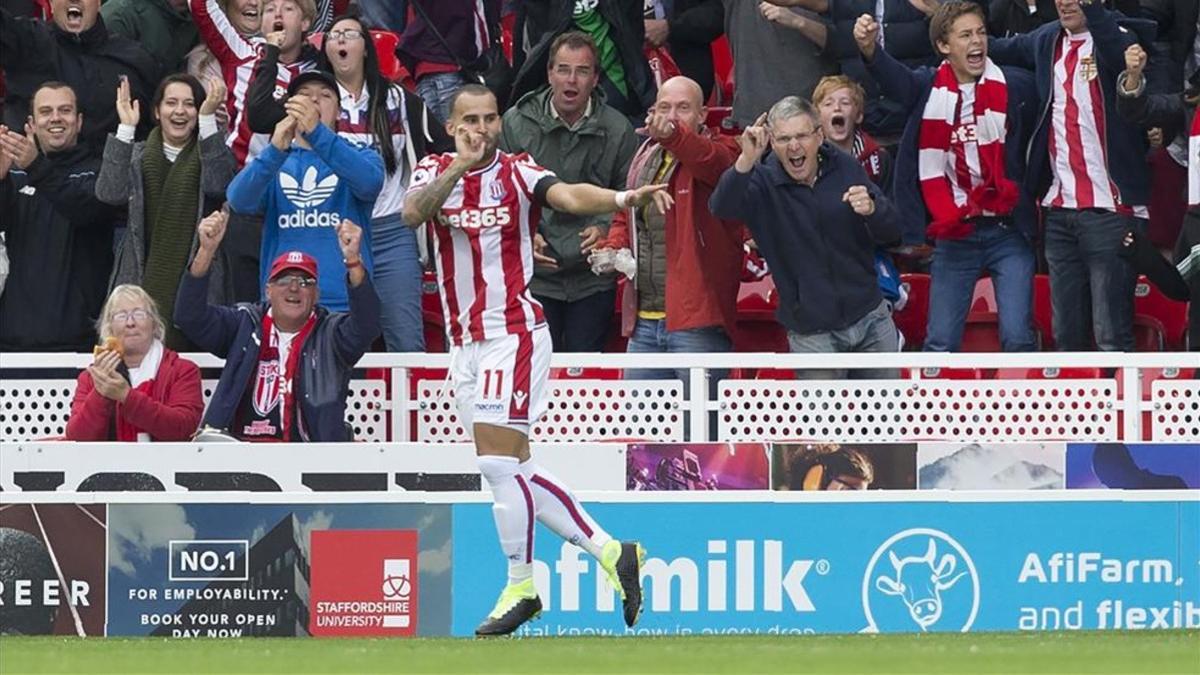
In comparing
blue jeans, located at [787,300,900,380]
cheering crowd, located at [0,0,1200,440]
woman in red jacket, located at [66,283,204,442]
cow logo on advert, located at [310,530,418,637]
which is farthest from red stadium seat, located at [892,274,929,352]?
woman in red jacket, located at [66,283,204,442]

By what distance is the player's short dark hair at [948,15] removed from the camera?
10.8 metres

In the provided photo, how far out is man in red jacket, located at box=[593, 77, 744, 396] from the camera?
411 inches

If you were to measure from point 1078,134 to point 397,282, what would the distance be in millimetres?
3427

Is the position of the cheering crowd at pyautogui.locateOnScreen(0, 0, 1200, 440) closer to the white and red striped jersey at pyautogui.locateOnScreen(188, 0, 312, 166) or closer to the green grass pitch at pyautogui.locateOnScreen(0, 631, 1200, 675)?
the white and red striped jersey at pyautogui.locateOnScreen(188, 0, 312, 166)

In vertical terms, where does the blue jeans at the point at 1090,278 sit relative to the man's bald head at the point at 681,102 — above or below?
below

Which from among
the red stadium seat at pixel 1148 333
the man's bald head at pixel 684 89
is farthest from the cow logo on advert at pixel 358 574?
the red stadium seat at pixel 1148 333

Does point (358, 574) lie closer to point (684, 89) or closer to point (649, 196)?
point (649, 196)

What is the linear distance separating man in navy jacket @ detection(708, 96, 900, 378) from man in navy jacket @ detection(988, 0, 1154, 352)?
1072mm

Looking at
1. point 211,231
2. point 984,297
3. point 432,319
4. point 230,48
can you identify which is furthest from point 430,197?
point 984,297

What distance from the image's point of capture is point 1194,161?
10.7 m

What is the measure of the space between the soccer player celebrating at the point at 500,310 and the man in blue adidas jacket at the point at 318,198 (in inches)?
57.9

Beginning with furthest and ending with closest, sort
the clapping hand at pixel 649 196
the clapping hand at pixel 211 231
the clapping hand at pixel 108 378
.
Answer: the clapping hand at pixel 211 231 < the clapping hand at pixel 108 378 < the clapping hand at pixel 649 196

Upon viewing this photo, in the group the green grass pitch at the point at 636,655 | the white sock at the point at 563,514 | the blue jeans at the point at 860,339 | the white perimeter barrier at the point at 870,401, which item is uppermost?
the blue jeans at the point at 860,339

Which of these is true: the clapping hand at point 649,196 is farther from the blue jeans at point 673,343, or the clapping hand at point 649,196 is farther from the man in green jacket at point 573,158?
the man in green jacket at point 573,158
